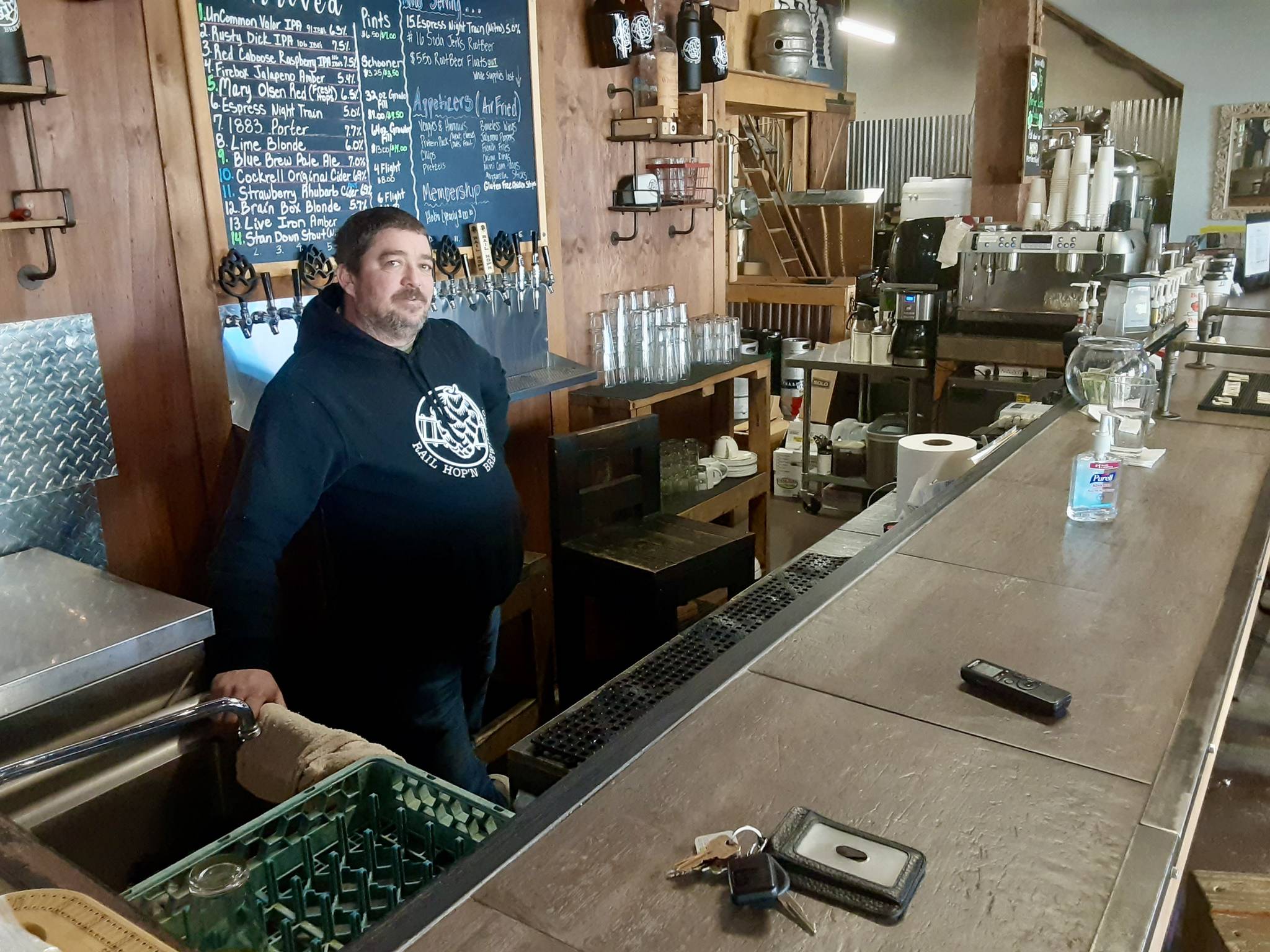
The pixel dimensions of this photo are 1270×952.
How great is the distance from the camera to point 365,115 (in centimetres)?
294

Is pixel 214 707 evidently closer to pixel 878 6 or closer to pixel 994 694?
pixel 994 694

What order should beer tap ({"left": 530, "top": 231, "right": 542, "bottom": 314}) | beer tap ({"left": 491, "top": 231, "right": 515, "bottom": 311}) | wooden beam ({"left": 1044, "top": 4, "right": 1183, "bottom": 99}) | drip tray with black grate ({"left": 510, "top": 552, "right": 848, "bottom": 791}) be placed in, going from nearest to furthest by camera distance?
drip tray with black grate ({"left": 510, "top": 552, "right": 848, "bottom": 791}) → beer tap ({"left": 491, "top": 231, "right": 515, "bottom": 311}) → beer tap ({"left": 530, "top": 231, "right": 542, "bottom": 314}) → wooden beam ({"left": 1044, "top": 4, "right": 1183, "bottom": 99})

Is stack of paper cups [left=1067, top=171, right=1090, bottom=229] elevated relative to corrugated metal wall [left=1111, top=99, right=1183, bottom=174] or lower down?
lower down

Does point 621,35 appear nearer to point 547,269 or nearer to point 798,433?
point 547,269

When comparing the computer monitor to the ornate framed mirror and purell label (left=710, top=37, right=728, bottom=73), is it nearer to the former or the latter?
purell label (left=710, top=37, right=728, bottom=73)

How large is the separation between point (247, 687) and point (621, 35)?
2712mm

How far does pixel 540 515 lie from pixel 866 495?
1.68 meters

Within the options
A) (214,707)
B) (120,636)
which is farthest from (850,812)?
(120,636)

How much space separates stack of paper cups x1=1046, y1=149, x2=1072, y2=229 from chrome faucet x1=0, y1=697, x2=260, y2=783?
384cm

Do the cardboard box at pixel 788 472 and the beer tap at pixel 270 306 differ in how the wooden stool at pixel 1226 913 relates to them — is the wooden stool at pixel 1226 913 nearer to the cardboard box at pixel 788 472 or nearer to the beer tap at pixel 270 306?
the beer tap at pixel 270 306

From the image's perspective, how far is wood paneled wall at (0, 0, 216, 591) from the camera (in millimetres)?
Result: 2229

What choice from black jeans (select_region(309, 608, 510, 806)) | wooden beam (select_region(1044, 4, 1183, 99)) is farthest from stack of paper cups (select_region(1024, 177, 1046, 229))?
wooden beam (select_region(1044, 4, 1183, 99))

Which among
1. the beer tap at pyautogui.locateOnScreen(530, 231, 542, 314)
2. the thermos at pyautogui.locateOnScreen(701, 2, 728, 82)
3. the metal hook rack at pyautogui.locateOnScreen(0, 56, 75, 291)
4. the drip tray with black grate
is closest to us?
the drip tray with black grate

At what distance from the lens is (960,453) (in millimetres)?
2445
